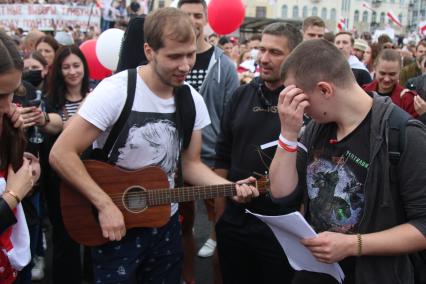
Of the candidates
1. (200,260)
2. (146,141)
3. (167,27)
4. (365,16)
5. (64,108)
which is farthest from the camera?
(365,16)

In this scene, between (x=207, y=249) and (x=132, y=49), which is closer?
(x=132, y=49)

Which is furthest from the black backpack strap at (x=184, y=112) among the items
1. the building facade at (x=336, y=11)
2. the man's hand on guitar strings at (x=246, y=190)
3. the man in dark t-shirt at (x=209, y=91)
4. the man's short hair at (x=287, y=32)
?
the building facade at (x=336, y=11)

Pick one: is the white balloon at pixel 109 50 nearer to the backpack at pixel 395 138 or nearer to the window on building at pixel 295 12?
the backpack at pixel 395 138

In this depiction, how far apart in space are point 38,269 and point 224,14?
3532 mm

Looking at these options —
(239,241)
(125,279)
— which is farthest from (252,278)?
(125,279)

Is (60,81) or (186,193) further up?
(60,81)

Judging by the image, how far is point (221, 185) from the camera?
8.03ft

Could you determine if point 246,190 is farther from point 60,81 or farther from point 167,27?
point 60,81

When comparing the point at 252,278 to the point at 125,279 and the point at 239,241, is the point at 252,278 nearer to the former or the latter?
the point at 239,241

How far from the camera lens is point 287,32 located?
2.70m

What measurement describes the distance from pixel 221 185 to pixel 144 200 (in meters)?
0.43

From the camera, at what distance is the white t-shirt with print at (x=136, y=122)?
7.22 feet

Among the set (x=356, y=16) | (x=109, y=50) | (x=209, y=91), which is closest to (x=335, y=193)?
(x=209, y=91)

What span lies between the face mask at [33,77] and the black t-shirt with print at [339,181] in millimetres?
2888
